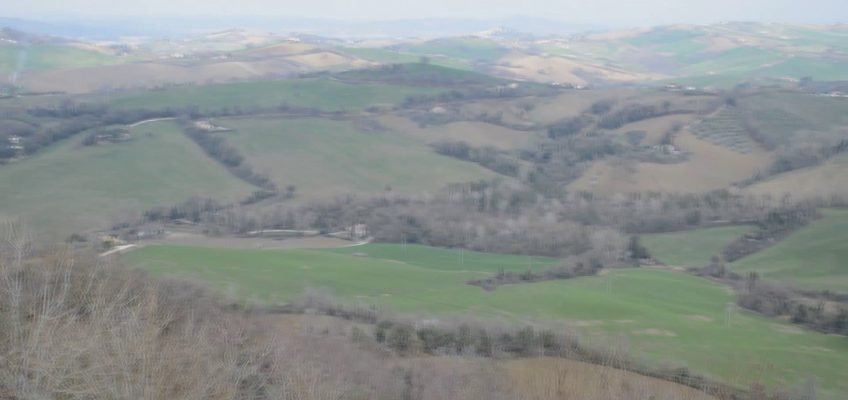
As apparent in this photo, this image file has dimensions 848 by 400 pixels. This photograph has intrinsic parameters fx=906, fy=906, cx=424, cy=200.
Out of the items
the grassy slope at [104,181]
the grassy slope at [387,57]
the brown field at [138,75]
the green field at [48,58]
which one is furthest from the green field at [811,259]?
the grassy slope at [387,57]

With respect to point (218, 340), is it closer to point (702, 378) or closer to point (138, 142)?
point (702, 378)

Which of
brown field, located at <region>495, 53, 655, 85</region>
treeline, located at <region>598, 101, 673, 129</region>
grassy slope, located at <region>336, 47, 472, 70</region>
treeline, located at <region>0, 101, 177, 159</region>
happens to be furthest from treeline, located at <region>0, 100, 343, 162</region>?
brown field, located at <region>495, 53, 655, 85</region>

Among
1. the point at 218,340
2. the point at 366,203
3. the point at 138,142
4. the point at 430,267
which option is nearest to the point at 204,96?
the point at 138,142

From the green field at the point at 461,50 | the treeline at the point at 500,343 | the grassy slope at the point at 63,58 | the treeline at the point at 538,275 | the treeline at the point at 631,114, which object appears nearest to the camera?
the treeline at the point at 500,343

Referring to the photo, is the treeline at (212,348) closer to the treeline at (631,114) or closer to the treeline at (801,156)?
the treeline at (801,156)

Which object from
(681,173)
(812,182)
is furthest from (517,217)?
(812,182)

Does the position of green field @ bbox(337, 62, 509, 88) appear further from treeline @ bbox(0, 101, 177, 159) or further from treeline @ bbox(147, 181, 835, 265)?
treeline @ bbox(147, 181, 835, 265)
